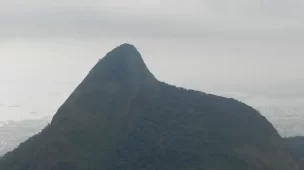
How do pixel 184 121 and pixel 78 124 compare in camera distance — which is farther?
pixel 184 121

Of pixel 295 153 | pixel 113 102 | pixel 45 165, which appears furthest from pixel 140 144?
pixel 295 153

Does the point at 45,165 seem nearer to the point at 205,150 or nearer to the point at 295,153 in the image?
the point at 205,150

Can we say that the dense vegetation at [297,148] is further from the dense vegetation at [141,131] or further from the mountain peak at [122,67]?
the mountain peak at [122,67]

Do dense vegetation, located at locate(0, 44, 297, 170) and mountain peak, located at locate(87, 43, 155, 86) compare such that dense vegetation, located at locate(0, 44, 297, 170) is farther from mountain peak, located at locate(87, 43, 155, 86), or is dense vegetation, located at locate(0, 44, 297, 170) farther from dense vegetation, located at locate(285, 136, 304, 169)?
dense vegetation, located at locate(285, 136, 304, 169)

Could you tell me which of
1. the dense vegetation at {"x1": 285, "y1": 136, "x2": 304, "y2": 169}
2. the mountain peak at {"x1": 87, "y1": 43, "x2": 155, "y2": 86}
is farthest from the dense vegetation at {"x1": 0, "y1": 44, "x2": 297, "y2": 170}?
the dense vegetation at {"x1": 285, "y1": 136, "x2": 304, "y2": 169}

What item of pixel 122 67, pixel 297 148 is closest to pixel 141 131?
pixel 122 67

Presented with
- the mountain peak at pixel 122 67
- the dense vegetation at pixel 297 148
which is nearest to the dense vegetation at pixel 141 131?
the mountain peak at pixel 122 67
